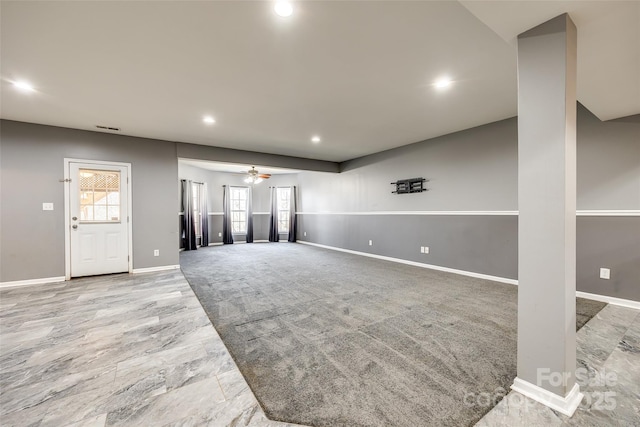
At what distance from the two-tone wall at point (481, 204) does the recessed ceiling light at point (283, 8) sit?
3.74m

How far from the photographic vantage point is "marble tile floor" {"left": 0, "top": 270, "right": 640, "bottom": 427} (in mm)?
1416

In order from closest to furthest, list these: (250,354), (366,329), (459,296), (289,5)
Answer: (289,5) → (250,354) → (366,329) → (459,296)

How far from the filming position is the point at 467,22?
1861 millimetres

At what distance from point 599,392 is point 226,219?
363 inches

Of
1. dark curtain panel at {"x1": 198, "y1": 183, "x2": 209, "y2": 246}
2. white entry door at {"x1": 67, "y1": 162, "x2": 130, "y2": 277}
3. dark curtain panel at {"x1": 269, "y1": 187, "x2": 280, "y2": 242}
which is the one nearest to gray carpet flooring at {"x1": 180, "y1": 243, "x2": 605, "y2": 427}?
white entry door at {"x1": 67, "y1": 162, "x2": 130, "y2": 277}

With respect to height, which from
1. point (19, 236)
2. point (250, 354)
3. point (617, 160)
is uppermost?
point (617, 160)

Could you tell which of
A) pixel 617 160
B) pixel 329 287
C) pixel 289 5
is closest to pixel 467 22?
pixel 289 5

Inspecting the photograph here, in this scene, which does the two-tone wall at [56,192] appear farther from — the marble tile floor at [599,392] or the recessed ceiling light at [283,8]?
the marble tile floor at [599,392]

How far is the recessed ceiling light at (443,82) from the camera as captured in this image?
106 inches

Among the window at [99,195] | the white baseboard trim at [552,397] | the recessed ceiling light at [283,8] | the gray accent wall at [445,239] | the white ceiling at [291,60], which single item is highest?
the white ceiling at [291,60]

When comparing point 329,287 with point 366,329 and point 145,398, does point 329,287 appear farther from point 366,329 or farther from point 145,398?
point 145,398

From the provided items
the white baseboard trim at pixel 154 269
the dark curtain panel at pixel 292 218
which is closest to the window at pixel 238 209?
the dark curtain panel at pixel 292 218

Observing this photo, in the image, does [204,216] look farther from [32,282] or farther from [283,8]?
[283,8]

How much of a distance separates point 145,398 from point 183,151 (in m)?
4.56
